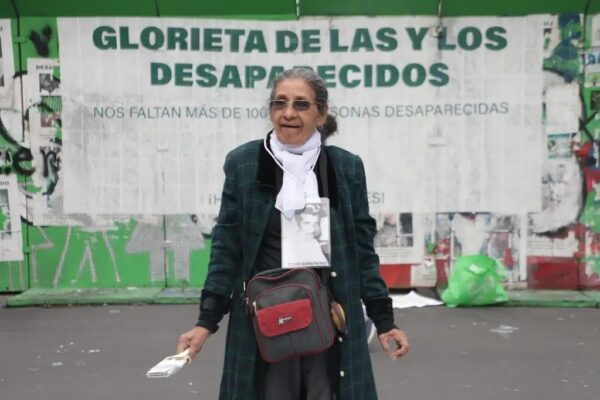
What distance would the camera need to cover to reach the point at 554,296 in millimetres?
7160

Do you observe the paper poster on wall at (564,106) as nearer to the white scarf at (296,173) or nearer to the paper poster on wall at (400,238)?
the paper poster on wall at (400,238)

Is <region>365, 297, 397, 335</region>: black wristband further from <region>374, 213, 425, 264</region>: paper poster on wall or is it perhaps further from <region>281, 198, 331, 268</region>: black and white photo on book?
<region>374, 213, 425, 264</region>: paper poster on wall

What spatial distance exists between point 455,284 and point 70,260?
11.7ft

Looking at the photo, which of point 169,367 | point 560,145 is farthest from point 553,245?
point 169,367

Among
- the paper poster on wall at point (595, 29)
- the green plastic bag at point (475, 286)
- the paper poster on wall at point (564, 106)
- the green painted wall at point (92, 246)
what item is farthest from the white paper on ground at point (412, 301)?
the paper poster on wall at point (595, 29)

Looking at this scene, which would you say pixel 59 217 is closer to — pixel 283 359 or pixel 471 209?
pixel 471 209

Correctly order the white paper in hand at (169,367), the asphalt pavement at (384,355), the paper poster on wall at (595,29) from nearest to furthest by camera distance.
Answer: the white paper in hand at (169,367)
the asphalt pavement at (384,355)
the paper poster on wall at (595,29)

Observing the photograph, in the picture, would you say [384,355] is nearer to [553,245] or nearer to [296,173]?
[553,245]

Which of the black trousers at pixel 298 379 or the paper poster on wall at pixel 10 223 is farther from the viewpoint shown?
the paper poster on wall at pixel 10 223

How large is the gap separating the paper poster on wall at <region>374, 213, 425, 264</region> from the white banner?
0.34ft

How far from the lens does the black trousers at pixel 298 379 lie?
2797 mm

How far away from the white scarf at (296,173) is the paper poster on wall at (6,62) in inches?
205

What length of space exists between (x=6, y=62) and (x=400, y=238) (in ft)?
13.1

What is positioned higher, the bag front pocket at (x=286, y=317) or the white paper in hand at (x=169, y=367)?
the bag front pocket at (x=286, y=317)
